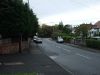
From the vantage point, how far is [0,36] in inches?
1583

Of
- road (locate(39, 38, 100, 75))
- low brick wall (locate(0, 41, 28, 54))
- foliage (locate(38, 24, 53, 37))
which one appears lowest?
road (locate(39, 38, 100, 75))

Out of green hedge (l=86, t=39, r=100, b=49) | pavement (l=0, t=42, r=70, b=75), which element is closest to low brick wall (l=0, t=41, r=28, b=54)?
pavement (l=0, t=42, r=70, b=75)

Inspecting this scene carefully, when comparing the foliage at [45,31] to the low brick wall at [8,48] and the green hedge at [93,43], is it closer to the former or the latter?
the green hedge at [93,43]


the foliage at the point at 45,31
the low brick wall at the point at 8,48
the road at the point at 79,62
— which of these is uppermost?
the foliage at the point at 45,31

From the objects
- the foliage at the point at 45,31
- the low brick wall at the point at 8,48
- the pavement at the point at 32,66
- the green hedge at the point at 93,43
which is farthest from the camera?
the foliage at the point at 45,31

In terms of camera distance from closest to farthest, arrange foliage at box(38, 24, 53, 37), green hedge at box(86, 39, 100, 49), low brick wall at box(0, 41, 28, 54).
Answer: low brick wall at box(0, 41, 28, 54) → green hedge at box(86, 39, 100, 49) → foliage at box(38, 24, 53, 37)

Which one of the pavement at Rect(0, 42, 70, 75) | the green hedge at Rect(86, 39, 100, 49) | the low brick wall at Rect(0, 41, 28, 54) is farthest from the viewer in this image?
the green hedge at Rect(86, 39, 100, 49)

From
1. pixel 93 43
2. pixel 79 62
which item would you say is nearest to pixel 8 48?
pixel 79 62

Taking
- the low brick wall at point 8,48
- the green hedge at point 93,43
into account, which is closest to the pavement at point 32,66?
the low brick wall at point 8,48

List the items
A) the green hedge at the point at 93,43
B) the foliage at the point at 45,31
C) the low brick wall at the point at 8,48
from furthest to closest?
the foliage at the point at 45,31 < the green hedge at the point at 93,43 < the low brick wall at the point at 8,48

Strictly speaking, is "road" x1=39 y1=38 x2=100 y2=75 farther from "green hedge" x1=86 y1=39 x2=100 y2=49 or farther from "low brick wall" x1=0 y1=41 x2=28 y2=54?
"green hedge" x1=86 y1=39 x2=100 y2=49

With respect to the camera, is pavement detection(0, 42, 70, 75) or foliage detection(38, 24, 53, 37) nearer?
pavement detection(0, 42, 70, 75)

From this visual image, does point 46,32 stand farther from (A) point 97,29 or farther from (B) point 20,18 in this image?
(B) point 20,18

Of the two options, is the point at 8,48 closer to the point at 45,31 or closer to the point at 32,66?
the point at 32,66
